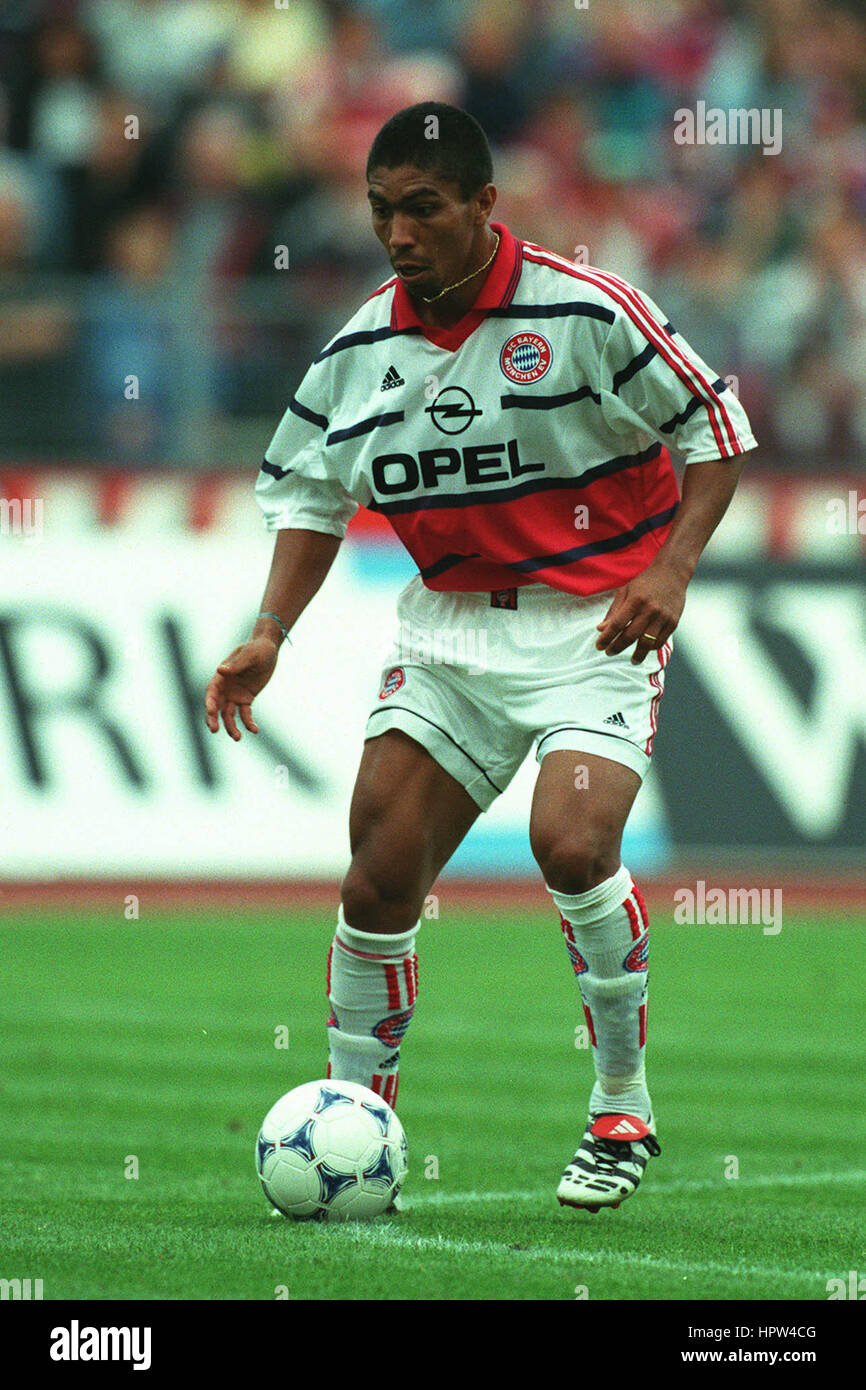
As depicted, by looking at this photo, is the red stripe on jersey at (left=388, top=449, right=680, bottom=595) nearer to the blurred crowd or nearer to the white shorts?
the white shorts

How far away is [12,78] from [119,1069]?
919cm

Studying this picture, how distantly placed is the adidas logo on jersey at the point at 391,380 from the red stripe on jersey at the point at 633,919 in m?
1.43

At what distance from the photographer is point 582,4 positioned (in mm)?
16219

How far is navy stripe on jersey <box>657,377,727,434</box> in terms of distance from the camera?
5320mm

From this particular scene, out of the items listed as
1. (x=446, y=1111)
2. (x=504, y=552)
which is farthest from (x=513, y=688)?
(x=446, y=1111)

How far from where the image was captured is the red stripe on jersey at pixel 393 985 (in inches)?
218

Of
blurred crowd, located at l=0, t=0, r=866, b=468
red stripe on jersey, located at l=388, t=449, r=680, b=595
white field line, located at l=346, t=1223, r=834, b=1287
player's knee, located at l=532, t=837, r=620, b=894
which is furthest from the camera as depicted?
blurred crowd, located at l=0, t=0, r=866, b=468

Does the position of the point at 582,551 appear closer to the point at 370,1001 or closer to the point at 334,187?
the point at 370,1001

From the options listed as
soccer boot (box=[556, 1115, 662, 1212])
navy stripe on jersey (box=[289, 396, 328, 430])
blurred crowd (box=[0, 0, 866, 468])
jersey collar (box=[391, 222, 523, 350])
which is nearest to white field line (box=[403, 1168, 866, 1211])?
soccer boot (box=[556, 1115, 662, 1212])

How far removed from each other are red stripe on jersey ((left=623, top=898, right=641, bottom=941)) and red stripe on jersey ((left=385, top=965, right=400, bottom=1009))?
0.61 metres

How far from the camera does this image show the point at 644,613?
16.7ft

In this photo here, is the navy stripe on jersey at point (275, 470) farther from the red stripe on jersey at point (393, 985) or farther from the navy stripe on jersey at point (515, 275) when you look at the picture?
the red stripe on jersey at point (393, 985)

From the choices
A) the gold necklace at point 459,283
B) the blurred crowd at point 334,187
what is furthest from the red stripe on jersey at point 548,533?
the blurred crowd at point 334,187

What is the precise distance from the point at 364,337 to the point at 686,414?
87 centimetres
